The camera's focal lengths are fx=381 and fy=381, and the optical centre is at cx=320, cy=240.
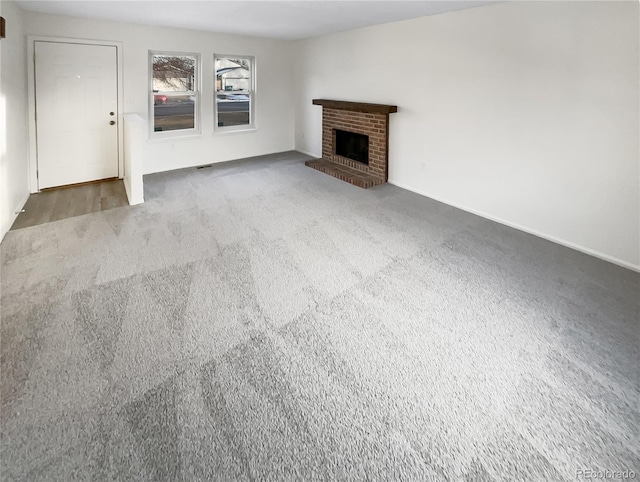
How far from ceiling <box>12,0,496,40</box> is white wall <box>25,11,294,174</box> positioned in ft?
0.74

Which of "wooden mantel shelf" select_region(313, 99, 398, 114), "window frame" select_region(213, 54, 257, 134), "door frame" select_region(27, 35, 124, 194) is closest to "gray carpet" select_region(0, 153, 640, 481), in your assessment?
"door frame" select_region(27, 35, 124, 194)

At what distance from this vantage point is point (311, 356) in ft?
6.94

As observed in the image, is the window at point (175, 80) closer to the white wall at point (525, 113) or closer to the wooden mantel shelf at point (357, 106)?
the wooden mantel shelf at point (357, 106)

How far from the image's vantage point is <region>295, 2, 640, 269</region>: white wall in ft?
10.7

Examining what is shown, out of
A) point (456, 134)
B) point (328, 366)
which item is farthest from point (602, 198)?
point (328, 366)

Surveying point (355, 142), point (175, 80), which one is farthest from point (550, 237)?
point (175, 80)

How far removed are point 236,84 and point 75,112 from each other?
2781 mm

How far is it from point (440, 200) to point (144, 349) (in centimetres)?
402

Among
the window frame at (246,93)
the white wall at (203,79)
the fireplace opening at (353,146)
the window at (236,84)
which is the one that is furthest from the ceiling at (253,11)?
the fireplace opening at (353,146)

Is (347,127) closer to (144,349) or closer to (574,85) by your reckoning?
(574,85)

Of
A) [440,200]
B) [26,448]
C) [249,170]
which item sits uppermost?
[249,170]

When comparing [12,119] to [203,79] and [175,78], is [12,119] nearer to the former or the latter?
[175,78]

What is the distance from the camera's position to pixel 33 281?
111 inches

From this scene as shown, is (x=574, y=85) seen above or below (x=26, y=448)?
above
